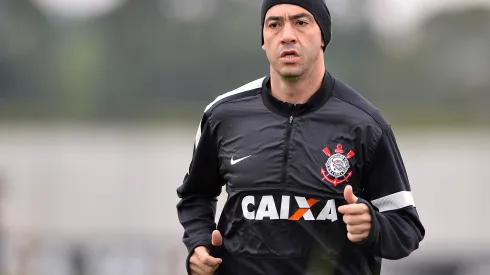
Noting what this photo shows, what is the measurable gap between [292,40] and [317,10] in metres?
0.19

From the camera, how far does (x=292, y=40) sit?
17.0 feet

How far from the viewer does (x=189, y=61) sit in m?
33.6

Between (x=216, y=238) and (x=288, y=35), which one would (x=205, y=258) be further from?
(x=288, y=35)

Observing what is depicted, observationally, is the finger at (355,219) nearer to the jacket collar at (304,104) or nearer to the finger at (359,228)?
the finger at (359,228)

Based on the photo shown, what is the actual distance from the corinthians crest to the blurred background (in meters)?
22.6

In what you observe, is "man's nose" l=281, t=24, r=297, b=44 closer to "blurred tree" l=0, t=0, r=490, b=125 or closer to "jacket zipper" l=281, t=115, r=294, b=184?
"jacket zipper" l=281, t=115, r=294, b=184

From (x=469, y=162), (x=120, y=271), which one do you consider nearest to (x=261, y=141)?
(x=120, y=271)

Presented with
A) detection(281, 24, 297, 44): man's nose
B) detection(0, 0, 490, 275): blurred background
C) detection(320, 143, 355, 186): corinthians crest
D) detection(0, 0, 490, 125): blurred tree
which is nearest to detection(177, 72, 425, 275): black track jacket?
detection(320, 143, 355, 186): corinthians crest

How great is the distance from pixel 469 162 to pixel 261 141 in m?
26.1

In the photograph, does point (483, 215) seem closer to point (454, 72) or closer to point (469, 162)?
point (469, 162)

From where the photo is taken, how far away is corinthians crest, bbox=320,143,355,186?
201 inches

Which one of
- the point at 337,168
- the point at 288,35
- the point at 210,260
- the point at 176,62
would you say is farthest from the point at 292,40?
the point at 176,62

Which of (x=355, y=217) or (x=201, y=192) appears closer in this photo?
(x=355, y=217)

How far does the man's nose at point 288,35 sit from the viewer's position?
5.16m
